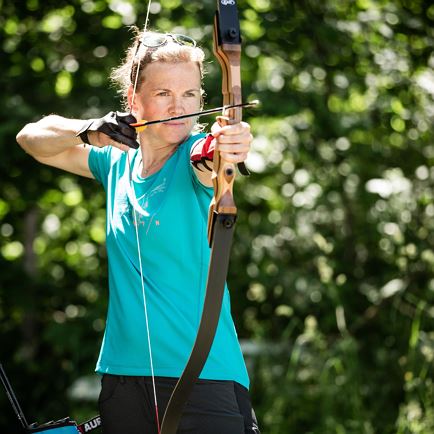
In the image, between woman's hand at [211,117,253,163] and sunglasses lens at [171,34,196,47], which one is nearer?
woman's hand at [211,117,253,163]

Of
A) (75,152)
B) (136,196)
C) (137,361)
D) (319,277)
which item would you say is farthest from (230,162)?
(319,277)

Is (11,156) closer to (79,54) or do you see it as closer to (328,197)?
(79,54)

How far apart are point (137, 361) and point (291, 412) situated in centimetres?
196

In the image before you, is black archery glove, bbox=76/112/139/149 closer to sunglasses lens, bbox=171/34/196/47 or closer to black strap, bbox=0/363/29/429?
sunglasses lens, bbox=171/34/196/47

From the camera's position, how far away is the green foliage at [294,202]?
3645 mm

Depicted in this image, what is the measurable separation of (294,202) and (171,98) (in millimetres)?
2570

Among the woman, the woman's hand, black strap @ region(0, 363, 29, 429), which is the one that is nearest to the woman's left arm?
the woman's hand

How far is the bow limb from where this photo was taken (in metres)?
1.58

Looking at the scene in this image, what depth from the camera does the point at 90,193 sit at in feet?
13.6

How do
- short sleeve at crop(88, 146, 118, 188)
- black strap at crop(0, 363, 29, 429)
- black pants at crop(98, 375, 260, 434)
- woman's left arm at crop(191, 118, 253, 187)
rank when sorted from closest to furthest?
woman's left arm at crop(191, 118, 253, 187)
black pants at crop(98, 375, 260, 434)
black strap at crop(0, 363, 29, 429)
short sleeve at crop(88, 146, 118, 188)

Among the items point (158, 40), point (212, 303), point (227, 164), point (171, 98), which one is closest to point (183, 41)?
point (158, 40)

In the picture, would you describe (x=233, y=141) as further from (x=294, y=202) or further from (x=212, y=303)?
(x=294, y=202)

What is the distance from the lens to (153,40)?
1.92 meters

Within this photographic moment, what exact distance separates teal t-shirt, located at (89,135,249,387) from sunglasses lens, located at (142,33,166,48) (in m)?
0.25
